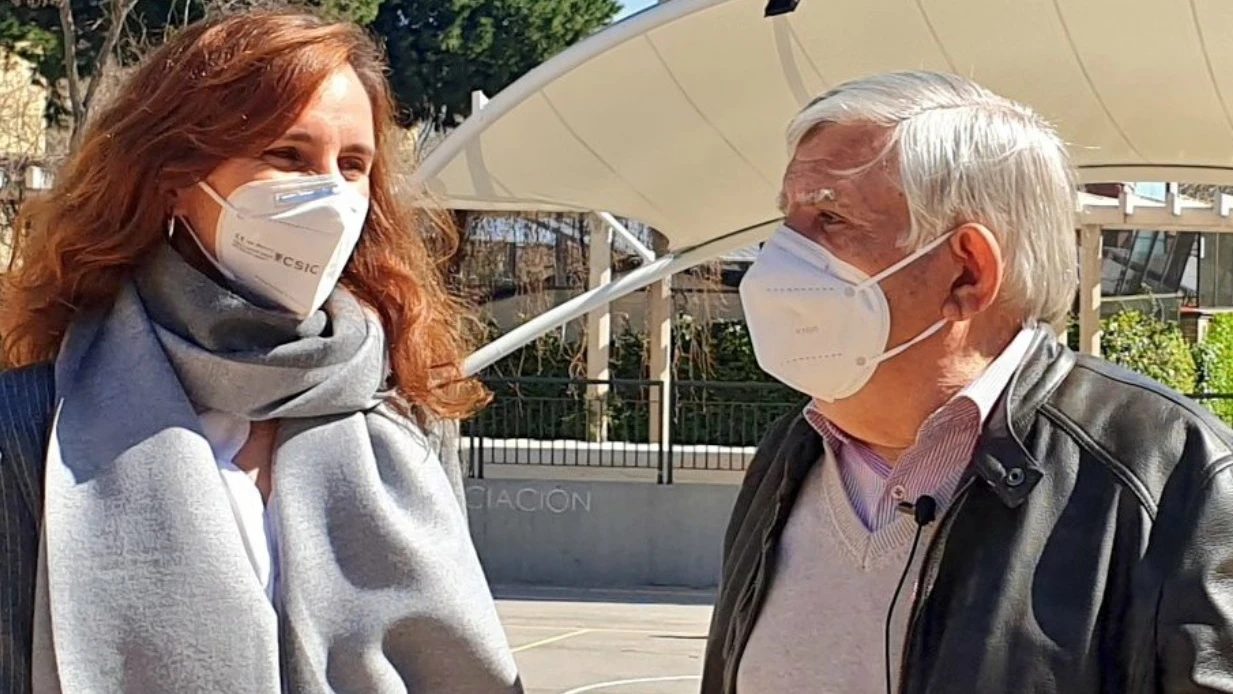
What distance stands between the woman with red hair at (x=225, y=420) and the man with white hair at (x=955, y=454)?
50 centimetres

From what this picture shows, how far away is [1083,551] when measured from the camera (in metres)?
1.90

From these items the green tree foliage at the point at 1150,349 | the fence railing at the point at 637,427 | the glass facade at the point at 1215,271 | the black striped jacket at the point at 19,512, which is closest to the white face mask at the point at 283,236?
the black striped jacket at the point at 19,512

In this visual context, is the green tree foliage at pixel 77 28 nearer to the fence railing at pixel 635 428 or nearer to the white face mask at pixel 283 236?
the fence railing at pixel 635 428

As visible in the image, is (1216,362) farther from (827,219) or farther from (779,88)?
(827,219)

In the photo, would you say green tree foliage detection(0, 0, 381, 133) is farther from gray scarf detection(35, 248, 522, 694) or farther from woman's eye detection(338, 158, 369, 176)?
gray scarf detection(35, 248, 522, 694)

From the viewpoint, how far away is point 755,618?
2.30 m

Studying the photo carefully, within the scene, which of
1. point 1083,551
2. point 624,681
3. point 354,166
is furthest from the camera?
point 624,681

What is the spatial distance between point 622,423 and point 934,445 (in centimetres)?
1416

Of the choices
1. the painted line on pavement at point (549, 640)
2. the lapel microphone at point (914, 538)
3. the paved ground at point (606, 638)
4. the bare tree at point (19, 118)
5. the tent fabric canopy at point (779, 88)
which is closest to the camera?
the lapel microphone at point (914, 538)

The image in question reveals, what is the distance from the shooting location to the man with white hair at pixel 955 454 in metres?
1.86

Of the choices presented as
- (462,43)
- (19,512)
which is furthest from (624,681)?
(462,43)

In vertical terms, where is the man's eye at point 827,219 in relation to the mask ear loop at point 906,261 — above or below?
above

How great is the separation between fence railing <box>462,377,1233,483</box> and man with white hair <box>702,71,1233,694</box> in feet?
37.6

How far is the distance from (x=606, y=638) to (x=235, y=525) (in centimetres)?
931
